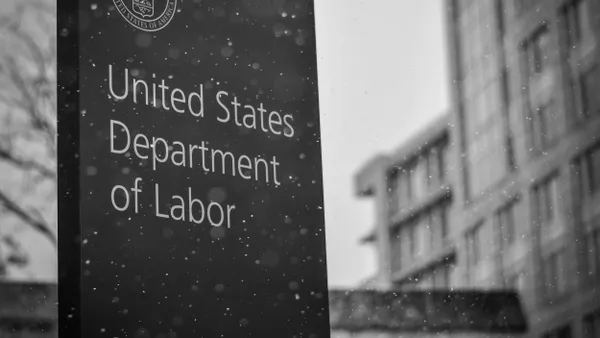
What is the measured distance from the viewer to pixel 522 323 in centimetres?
1833

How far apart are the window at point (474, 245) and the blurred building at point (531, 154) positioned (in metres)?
0.04

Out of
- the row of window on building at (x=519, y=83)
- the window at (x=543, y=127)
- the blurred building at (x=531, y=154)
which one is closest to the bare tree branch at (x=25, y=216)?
the blurred building at (x=531, y=154)

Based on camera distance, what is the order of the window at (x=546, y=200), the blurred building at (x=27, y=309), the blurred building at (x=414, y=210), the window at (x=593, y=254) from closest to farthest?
the blurred building at (x=27, y=309)
the window at (x=593, y=254)
the window at (x=546, y=200)
the blurred building at (x=414, y=210)

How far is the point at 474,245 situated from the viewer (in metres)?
43.8

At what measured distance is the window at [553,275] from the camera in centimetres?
3406

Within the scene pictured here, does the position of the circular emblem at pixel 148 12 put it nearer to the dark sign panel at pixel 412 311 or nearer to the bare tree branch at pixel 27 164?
the bare tree branch at pixel 27 164

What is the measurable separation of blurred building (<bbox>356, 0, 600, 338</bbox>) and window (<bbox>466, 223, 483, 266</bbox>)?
41 mm

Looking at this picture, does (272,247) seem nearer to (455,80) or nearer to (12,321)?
(12,321)

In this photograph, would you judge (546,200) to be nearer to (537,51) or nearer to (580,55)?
(580,55)

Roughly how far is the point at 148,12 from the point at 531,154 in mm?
34108

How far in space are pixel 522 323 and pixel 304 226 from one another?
47.6 ft

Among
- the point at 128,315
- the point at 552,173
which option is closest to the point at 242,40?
the point at 128,315

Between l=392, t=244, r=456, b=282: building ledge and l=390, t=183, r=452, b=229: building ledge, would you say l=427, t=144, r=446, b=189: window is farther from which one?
l=392, t=244, r=456, b=282: building ledge

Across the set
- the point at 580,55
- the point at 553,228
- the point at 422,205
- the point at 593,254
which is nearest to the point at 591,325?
the point at 593,254
